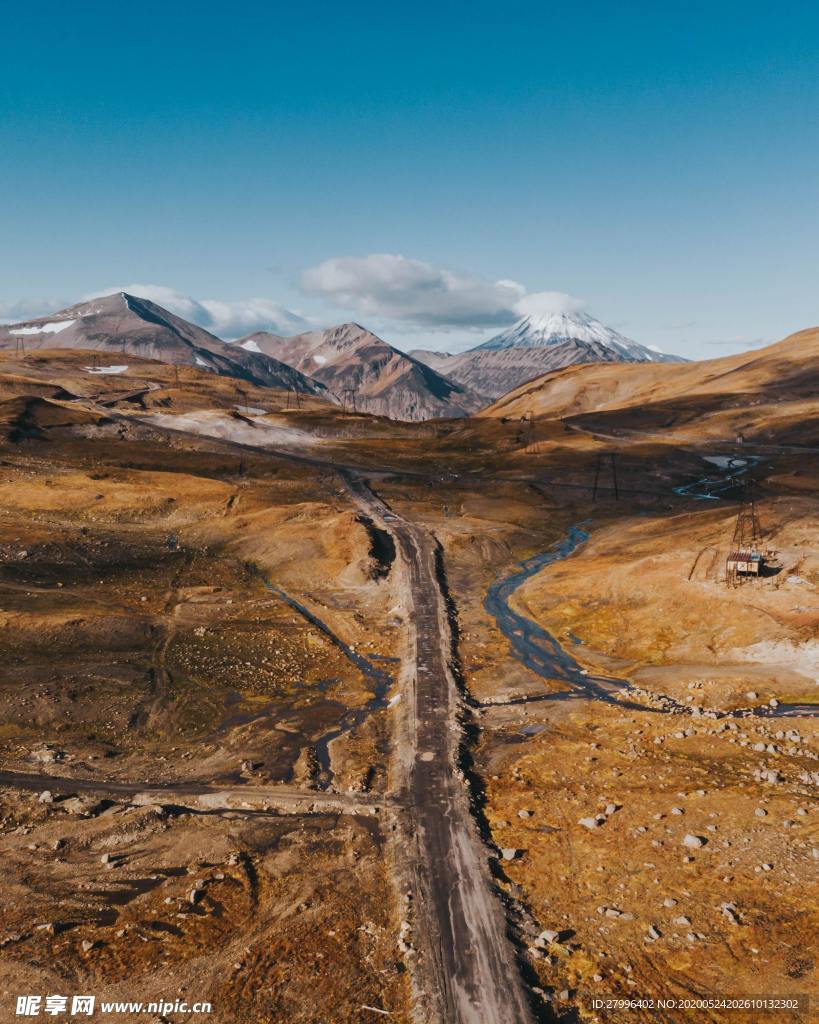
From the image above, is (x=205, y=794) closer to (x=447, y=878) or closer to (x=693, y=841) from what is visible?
(x=447, y=878)

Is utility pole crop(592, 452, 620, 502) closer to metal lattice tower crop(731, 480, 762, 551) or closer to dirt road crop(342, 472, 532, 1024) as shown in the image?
metal lattice tower crop(731, 480, 762, 551)

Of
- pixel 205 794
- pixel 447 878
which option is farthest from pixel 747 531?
pixel 205 794

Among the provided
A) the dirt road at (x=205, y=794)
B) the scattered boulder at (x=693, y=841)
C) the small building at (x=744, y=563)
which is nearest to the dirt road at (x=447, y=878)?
the dirt road at (x=205, y=794)

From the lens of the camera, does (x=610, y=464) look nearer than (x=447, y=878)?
No

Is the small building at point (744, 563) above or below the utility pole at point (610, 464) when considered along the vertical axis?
below

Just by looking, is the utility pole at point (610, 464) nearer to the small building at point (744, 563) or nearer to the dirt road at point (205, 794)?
the small building at point (744, 563)

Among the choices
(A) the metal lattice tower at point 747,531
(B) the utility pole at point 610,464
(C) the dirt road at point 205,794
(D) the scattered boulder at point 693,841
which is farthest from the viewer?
(B) the utility pole at point 610,464
